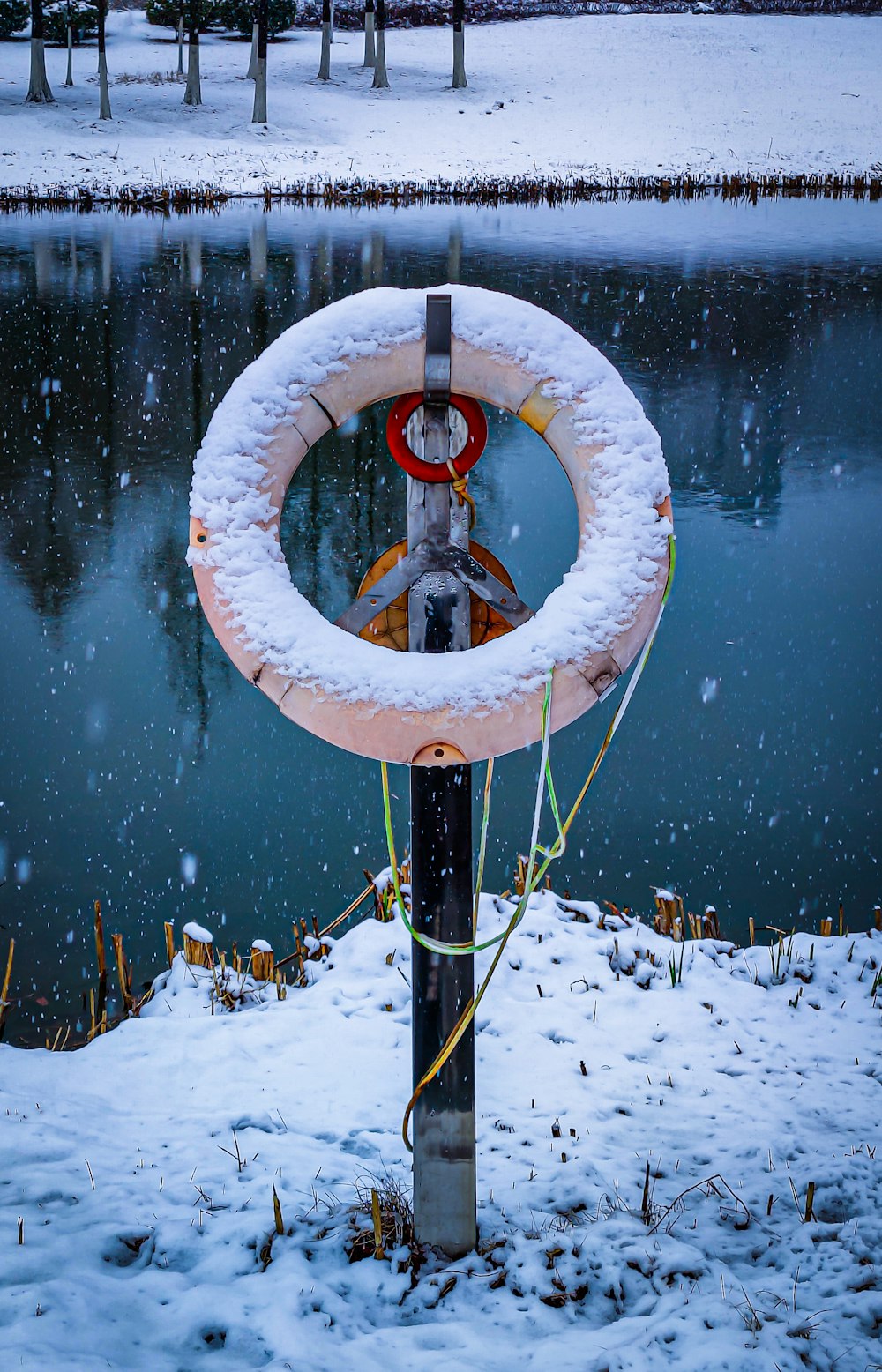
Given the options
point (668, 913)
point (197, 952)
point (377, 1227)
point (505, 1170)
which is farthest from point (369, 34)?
point (377, 1227)

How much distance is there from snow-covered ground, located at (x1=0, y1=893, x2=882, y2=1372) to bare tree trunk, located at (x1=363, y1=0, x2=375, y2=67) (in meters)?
38.2

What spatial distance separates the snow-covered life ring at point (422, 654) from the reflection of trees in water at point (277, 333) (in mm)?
4801

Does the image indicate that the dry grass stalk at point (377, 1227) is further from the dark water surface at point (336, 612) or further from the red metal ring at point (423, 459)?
the dark water surface at point (336, 612)

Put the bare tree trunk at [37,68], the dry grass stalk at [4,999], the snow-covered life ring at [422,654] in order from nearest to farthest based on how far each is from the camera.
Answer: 1. the snow-covered life ring at [422,654]
2. the dry grass stalk at [4,999]
3. the bare tree trunk at [37,68]

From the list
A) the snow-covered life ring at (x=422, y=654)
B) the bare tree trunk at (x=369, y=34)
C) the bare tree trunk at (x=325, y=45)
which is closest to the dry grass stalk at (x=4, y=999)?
the snow-covered life ring at (x=422, y=654)

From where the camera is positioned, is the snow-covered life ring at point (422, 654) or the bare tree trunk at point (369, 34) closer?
the snow-covered life ring at point (422, 654)

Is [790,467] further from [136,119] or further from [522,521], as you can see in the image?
[136,119]

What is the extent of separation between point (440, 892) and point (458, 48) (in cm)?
3668

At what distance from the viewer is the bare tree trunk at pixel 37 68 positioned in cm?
2891

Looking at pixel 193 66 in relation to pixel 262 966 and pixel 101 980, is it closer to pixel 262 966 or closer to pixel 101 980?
pixel 101 980

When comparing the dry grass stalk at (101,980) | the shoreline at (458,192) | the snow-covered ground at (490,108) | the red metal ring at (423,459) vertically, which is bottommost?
the dry grass stalk at (101,980)

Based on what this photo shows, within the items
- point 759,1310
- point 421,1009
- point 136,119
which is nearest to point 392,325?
point 421,1009

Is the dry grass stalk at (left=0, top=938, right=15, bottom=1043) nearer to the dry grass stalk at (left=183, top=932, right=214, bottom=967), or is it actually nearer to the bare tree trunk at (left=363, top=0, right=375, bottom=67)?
the dry grass stalk at (left=183, top=932, right=214, bottom=967)

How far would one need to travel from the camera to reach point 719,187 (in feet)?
83.6
